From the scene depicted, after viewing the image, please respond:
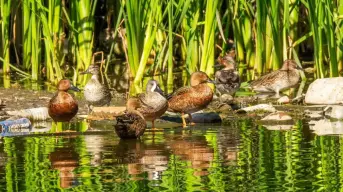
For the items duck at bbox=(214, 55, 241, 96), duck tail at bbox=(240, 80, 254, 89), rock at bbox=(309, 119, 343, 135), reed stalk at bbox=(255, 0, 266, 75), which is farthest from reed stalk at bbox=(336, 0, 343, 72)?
rock at bbox=(309, 119, 343, 135)

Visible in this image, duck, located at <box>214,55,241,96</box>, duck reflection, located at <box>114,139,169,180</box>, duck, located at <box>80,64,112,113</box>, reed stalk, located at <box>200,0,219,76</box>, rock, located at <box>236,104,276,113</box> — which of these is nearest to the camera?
duck reflection, located at <box>114,139,169,180</box>

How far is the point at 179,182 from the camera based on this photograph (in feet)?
24.1

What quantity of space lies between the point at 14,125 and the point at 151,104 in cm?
151

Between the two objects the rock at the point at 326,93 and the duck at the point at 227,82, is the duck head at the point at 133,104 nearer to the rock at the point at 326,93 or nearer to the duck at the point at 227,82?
the duck at the point at 227,82

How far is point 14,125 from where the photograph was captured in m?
10.8

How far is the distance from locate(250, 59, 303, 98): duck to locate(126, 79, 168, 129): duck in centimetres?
342

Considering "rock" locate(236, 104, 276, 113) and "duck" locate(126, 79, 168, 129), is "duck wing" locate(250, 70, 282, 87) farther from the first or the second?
"duck" locate(126, 79, 168, 129)

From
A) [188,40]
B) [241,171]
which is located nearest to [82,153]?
[241,171]

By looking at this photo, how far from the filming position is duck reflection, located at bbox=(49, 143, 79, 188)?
7.51 meters

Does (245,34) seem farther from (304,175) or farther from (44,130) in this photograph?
(304,175)

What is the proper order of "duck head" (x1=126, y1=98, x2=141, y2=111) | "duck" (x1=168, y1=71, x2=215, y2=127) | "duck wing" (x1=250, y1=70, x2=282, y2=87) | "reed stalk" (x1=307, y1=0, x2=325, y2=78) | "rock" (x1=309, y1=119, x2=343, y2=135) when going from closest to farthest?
"rock" (x1=309, y1=119, x2=343, y2=135) → "duck head" (x1=126, y1=98, x2=141, y2=111) → "duck" (x1=168, y1=71, x2=215, y2=127) → "reed stalk" (x1=307, y1=0, x2=325, y2=78) → "duck wing" (x1=250, y1=70, x2=282, y2=87)

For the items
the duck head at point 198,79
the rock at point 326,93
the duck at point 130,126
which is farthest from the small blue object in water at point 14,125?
the rock at point 326,93

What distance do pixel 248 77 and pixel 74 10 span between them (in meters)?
2.97

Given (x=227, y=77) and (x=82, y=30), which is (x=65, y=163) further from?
(x=82, y=30)
